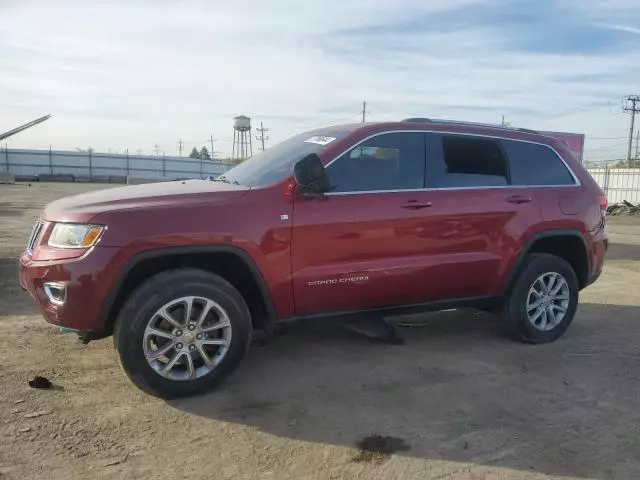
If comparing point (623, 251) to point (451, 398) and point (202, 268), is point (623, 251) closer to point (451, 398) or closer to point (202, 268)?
point (451, 398)

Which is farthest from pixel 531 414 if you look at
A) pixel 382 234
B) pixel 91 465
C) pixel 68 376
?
pixel 68 376

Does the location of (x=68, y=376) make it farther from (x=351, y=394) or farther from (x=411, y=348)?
(x=411, y=348)

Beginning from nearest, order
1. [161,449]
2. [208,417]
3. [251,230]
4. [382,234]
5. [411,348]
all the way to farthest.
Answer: [161,449] < [208,417] < [251,230] < [382,234] < [411,348]

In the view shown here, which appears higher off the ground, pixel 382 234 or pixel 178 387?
pixel 382 234

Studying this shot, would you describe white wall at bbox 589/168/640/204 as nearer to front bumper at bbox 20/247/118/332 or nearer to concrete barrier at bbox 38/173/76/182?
front bumper at bbox 20/247/118/332

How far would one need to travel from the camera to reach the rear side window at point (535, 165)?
518 cm

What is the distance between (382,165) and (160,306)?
2029mm

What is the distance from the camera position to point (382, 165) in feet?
15.0

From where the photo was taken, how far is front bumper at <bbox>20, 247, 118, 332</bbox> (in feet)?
11.7

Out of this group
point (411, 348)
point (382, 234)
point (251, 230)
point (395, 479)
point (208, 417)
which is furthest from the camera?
point (411, 348)

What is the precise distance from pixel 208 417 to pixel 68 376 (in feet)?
4.12

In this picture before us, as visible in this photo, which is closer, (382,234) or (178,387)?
(178,387)

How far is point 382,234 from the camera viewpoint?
4.39 meters

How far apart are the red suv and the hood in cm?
1
